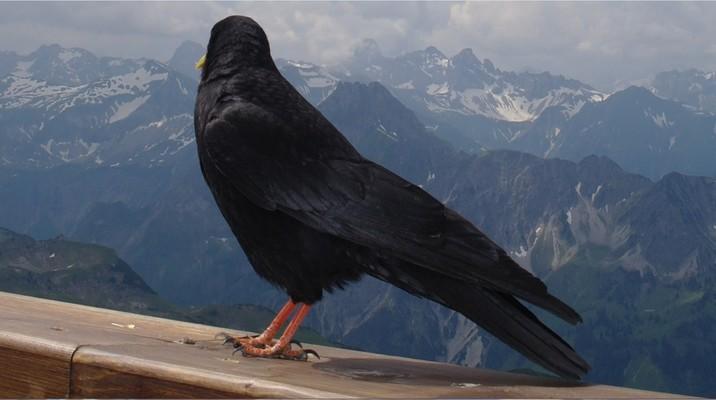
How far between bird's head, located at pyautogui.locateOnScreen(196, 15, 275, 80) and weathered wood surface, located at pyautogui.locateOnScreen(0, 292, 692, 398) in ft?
5.28

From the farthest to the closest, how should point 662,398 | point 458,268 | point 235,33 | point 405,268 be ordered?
point 235,33
point 405,268
point 458,268
point 662,398

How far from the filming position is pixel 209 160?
4.34 metres

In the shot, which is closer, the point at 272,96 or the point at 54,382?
the point at 54,382

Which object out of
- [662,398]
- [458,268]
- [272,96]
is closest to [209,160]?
[272,96]

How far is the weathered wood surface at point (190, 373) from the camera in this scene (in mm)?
2605

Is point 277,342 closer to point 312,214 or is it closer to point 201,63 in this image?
point 312,214

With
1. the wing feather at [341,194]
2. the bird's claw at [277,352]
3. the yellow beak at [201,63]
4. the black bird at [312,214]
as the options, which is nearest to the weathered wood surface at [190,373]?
the bird's claw at [277,352]

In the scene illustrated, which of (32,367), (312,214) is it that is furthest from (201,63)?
(32,367)

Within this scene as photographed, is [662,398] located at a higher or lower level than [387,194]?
lower

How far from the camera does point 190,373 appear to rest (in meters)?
2.62

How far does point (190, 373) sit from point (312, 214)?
5.18 feet

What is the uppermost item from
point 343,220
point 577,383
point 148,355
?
point 343,220

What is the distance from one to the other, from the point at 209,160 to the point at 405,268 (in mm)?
1230

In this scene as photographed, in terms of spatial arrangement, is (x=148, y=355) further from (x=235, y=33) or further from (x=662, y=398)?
(x=235, y=33)
